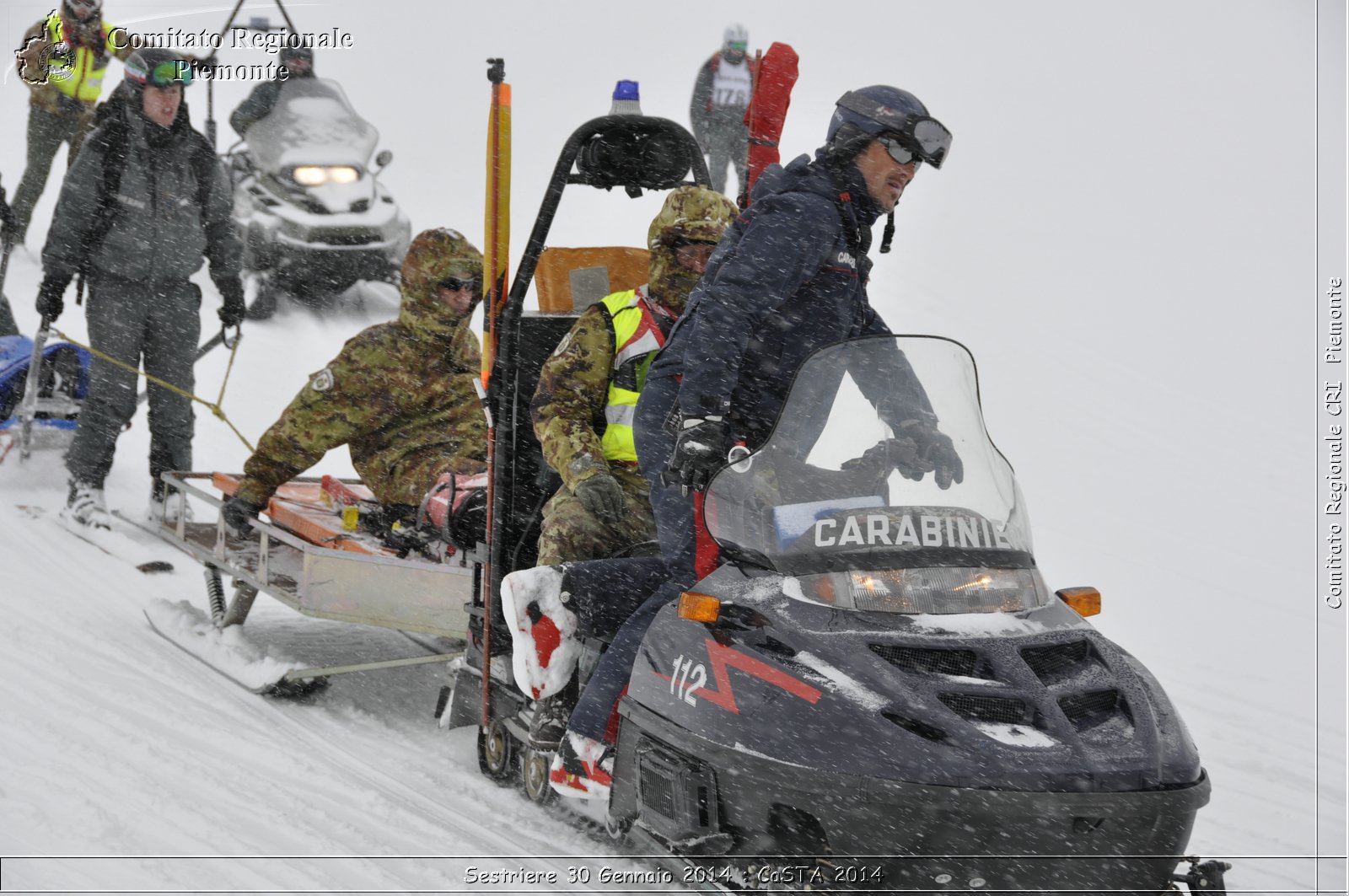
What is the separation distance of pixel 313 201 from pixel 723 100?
172 inches

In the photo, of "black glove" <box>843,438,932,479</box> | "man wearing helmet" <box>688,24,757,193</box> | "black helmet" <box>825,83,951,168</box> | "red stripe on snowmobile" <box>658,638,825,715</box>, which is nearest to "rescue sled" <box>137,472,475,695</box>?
"red stripe on snowmobile" <box>658,638,825,715</box>

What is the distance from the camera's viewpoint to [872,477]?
9.21 ft

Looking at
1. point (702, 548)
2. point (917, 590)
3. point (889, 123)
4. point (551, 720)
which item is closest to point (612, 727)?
point (551, 720)

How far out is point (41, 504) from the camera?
6.46 meters

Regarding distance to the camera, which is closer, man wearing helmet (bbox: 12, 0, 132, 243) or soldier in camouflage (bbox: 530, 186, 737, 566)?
soldier in camouflage (bbox: 530, 186, 737, 566)

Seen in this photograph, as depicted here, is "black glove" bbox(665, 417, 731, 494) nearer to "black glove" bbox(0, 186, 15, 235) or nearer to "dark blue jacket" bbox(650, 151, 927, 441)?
"dark blue jacket" bbox(650, 151, 927, 441)

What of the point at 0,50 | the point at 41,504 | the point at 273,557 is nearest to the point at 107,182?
the point at 41,504

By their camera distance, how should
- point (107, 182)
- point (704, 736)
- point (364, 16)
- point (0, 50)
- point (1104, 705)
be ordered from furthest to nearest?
point (364, 16) → point (0, 50) → point (107, 182) → point (704, 736) → point (1104, 705)

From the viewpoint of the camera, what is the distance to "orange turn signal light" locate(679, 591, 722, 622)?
8.95 feet

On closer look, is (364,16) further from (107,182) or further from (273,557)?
(273,557)

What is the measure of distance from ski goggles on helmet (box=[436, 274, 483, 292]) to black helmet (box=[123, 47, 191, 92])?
2.11 metres

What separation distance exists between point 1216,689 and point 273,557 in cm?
380

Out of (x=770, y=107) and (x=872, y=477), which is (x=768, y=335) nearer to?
(x=872, y=477)

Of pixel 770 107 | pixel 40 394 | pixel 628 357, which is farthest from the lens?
pixel 40 394
